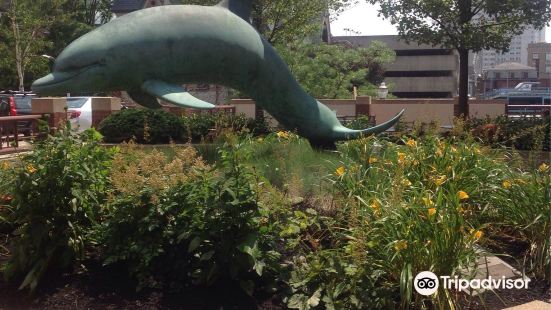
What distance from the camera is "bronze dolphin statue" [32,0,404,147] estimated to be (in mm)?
6465

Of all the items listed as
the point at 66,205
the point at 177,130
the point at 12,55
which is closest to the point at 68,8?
the point at 12,55

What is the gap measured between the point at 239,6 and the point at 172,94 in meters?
1.72

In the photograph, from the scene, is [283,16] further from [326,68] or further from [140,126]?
[326,68]

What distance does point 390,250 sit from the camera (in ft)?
13.5

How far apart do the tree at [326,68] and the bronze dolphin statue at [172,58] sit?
15.5 m

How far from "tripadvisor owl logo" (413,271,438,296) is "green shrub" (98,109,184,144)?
10.1 metres

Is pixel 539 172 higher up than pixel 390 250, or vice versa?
pixel 539 172

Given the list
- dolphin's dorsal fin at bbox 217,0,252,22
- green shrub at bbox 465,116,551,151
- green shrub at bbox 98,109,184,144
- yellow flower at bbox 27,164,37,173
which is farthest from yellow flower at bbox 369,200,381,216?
green shrub at bbox 98,109,184,144

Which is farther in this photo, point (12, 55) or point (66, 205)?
point (12, 55)

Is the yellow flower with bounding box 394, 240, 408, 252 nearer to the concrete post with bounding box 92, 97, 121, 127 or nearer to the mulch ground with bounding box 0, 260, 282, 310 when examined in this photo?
the mulch ground with bounding box 0, 260, 282, 310

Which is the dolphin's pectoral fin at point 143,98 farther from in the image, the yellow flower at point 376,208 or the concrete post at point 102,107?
the concrete post at point 102,107

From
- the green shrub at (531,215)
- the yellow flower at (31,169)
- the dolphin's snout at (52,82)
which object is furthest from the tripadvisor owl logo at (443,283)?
the dolphin's snout at (52,82)

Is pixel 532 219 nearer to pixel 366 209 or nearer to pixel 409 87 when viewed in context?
pixel 366 209

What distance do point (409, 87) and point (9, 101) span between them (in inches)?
1844
